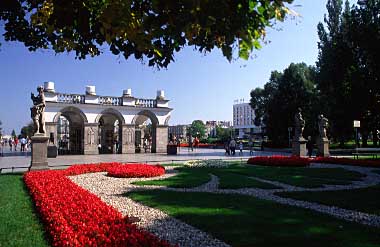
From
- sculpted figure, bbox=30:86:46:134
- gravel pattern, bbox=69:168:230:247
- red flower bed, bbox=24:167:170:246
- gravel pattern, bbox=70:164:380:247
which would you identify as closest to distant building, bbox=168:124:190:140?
sculpted figure, bbox=30:86:46:134

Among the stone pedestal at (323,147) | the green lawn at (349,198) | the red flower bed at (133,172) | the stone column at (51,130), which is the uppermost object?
the stone column at (51,130)

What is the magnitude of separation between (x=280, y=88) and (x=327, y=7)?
11426mm

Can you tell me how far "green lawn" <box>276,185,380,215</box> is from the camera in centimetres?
880

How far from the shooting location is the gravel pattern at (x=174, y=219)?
630cm

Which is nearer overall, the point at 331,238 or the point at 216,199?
the point at 331,238

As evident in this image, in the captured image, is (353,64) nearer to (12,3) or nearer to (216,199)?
(216,199)

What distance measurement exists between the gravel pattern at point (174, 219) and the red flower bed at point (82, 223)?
24.1 inches

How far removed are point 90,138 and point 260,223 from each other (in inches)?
Result: 1036

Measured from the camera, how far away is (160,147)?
3541 centimetres

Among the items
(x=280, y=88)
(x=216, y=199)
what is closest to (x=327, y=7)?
(x=280, y=88)

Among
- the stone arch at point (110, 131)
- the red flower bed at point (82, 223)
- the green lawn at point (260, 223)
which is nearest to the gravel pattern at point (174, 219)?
the green lawn at point (260, 223)

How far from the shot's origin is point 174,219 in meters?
7.45

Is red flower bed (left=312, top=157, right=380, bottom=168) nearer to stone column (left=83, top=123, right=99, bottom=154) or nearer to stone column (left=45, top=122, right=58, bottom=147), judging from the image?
stone column (left=83, top=123, right=99, bottom=154)

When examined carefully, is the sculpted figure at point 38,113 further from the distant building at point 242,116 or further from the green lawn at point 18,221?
the distant building at point 242,116
